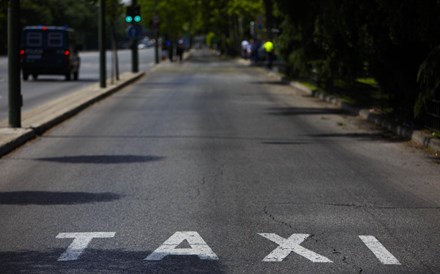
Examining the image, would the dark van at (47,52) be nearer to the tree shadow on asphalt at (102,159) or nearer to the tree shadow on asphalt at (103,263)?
the tree shadow on asphalt at (102,159)

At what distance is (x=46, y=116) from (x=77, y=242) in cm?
1325

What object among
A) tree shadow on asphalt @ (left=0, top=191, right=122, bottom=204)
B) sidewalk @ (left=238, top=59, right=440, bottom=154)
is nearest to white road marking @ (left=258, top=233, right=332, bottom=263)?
tree shadow on asphalt @ (left=0, top=191, right=122, bottom=204)

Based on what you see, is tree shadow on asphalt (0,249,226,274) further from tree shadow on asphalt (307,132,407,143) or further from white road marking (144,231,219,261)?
tree shadow on asphalt (307,132,407,143)

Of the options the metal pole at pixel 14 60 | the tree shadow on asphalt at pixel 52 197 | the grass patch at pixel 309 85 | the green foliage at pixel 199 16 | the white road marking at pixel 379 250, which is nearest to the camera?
the white road marking at pixel 379 250

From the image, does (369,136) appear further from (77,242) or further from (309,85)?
(309,85)

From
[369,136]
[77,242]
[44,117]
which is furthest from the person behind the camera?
[44,117]

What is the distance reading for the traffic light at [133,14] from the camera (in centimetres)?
3994

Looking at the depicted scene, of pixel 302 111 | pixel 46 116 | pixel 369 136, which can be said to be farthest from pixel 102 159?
pixel 302 111

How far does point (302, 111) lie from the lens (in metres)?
25.0

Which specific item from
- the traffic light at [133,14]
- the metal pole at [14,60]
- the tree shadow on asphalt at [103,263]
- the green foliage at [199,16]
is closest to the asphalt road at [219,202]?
the tree shadow on asphalt at [103,263]

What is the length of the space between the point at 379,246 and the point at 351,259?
60 centimetres

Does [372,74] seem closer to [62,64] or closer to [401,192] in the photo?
[401,192]

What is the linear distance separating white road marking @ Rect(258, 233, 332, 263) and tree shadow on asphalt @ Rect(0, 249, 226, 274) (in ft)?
1.69

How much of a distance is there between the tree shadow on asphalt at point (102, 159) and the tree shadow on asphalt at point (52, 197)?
9.78 feet
